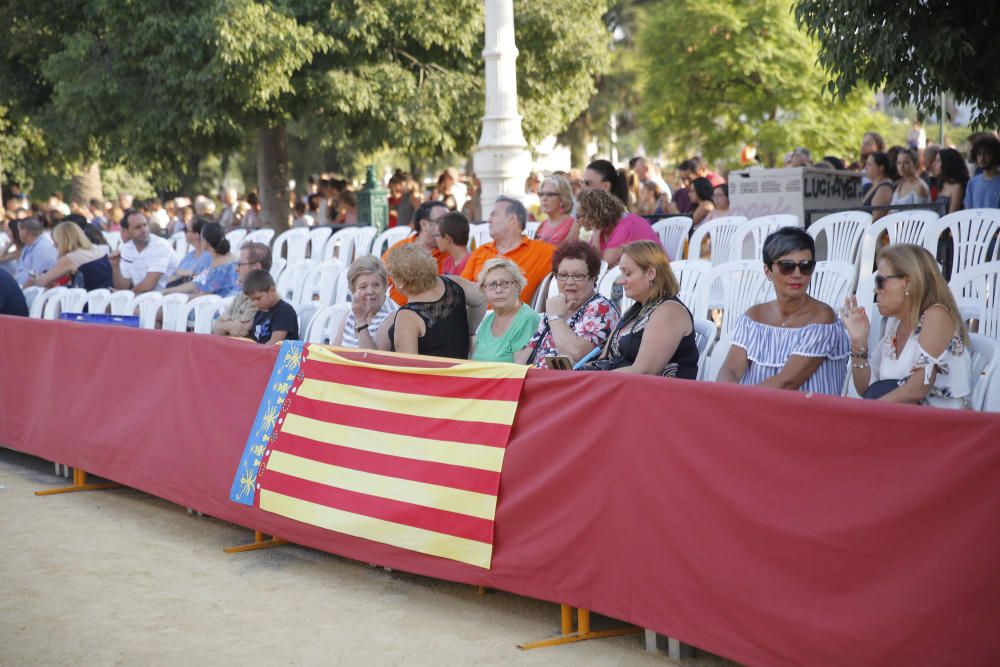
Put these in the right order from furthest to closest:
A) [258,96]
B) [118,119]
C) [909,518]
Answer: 1. [118,119]
2. [258,96]
3. [909,518]

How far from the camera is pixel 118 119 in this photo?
689 inches

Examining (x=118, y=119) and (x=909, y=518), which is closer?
(x=909, y=518)

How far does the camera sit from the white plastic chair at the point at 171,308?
425 inches

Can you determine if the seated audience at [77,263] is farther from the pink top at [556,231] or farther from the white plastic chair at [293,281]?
the pink top at [556,231]

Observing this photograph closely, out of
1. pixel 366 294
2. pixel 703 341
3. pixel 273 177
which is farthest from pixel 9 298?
pixel 273 177

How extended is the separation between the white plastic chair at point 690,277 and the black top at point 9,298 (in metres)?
6.08

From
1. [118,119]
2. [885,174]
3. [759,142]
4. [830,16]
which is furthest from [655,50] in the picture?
[830,16]

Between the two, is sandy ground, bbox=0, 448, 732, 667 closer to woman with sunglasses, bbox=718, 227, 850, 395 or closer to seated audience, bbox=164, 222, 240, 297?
woman with sunglasses, bbox=718, 227, 850, 395

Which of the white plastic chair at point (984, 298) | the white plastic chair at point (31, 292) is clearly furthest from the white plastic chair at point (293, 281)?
the white plastic chair at point (984, 298)

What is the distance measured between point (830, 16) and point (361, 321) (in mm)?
4043

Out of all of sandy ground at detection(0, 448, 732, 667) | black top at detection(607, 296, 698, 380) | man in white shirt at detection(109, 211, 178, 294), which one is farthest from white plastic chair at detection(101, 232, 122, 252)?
black top at detection(607, 296, 698, 380)

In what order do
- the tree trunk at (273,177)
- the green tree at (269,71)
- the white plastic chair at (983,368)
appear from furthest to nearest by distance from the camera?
the tree trunk at (273,177)
the green tree at (269,71)
the white plastic chair at (983,368)

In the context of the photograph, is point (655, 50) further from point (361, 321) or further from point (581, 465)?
point (581, 465)

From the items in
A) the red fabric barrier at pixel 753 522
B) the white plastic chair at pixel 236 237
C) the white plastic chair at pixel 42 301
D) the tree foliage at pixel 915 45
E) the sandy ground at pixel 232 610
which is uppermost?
the tree foliage at pixel 915 45
